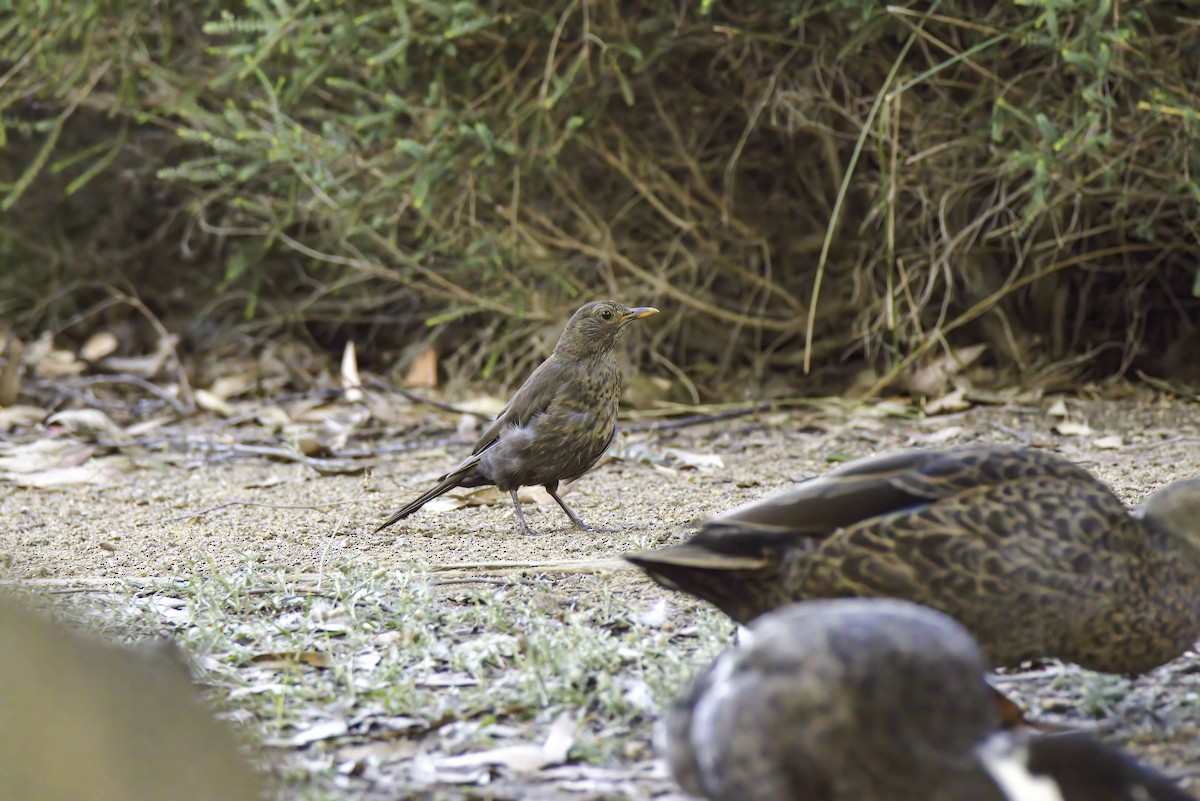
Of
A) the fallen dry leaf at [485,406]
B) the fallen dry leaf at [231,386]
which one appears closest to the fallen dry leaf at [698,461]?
the fallen dry leaf at [485,406]

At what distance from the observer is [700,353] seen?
25.7ft

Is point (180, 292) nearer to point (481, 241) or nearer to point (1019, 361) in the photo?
point (481, 241)

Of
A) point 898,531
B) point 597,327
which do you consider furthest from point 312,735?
point 597,327

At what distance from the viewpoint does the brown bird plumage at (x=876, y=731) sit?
2006 millimetres

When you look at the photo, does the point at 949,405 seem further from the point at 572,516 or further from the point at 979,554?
the point at 979,554

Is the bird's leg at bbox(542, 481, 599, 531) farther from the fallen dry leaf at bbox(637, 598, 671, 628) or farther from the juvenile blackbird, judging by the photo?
the fallen dry leaf at bbox(637, 598, 671, 628)

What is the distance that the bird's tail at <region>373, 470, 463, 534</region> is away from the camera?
194 inches

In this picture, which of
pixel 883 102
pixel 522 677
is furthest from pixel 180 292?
pixel 522 677

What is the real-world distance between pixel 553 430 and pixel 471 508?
853mm

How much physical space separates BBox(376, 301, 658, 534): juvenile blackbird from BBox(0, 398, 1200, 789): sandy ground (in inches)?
6.8

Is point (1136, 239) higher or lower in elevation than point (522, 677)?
higher

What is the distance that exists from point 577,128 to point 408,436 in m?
1.80

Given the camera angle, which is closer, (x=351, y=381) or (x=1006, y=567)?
(x=1006, y=567)

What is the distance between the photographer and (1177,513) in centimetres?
295
